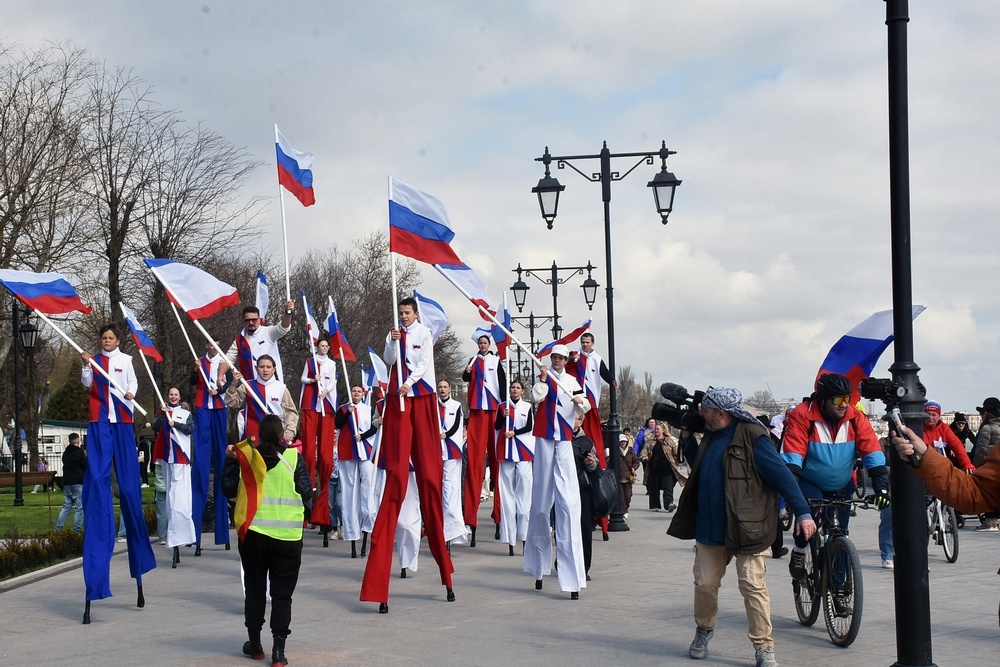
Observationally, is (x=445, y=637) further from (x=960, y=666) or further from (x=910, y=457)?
(x=910, y=457)

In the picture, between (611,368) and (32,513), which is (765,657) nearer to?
(611,368)

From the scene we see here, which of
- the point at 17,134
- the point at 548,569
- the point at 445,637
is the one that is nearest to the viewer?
the point at 445,637

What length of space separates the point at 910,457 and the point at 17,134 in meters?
30.1

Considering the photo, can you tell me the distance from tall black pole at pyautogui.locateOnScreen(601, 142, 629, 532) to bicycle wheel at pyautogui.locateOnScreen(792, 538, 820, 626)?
27.3 ft

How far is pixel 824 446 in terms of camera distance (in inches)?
361

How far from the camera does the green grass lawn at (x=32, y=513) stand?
20461 millimetres

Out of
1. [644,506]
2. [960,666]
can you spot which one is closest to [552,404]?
[960,666]

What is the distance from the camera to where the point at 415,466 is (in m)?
11.0

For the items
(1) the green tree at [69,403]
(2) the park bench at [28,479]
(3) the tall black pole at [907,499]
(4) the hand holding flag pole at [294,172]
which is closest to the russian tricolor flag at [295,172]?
(4) the hand holding flag pole at [294,172]

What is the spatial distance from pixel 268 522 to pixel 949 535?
8.30 meters

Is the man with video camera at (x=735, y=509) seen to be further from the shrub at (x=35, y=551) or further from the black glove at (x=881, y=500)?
the shrub at (x=35, y=551)

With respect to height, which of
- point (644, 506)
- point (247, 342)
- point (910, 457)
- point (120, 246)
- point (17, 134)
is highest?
point (17, 134)

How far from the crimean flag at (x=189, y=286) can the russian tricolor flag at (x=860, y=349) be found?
6110mm

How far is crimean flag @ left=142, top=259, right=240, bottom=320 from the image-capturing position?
40.0ft
